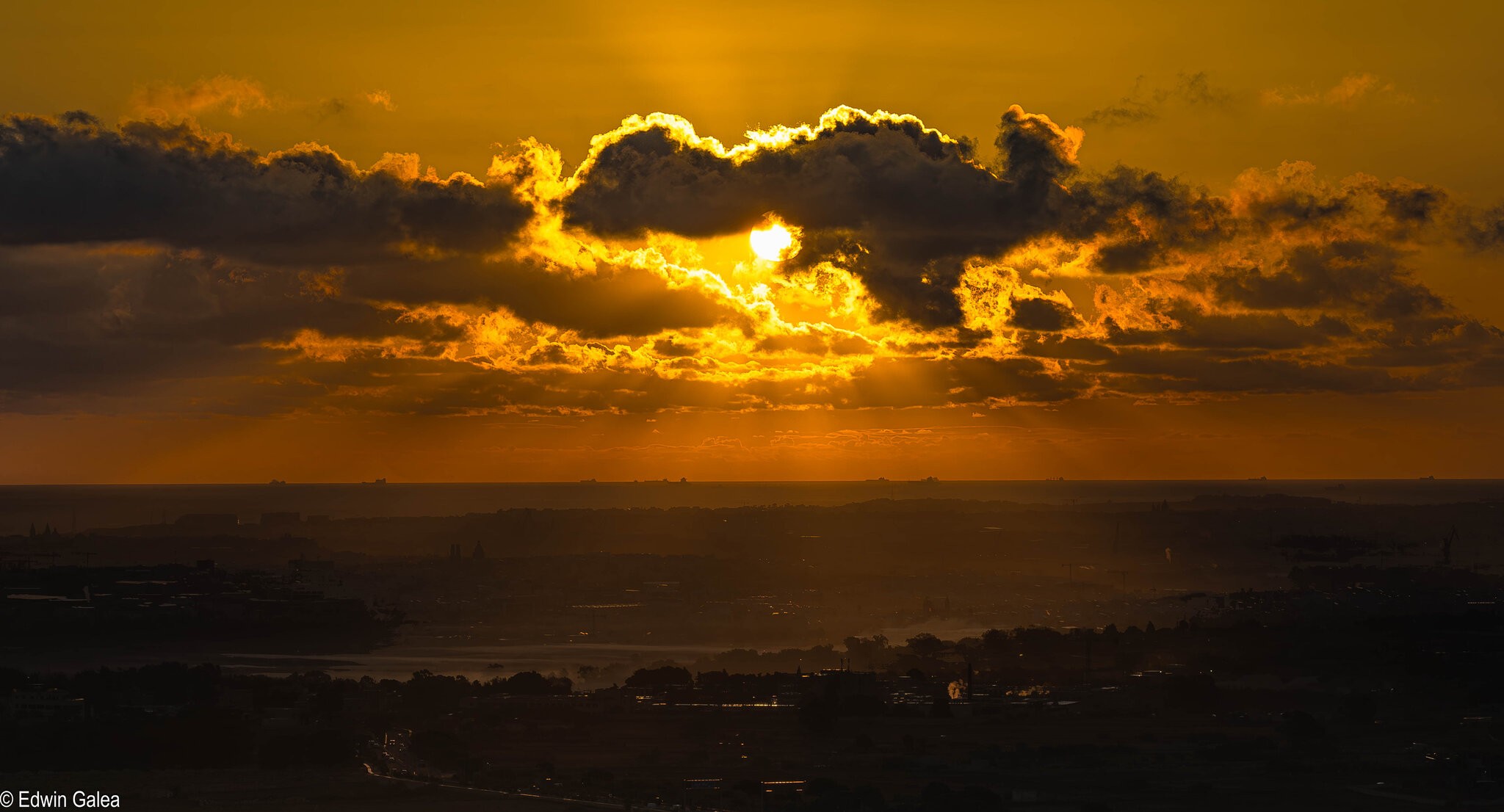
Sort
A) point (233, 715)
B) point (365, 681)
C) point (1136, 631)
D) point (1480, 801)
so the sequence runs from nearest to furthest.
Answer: point (1480, 801), point (233, 715), point (365, 681), point (1136, 631)

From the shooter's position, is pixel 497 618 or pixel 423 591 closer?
pixel 497 618

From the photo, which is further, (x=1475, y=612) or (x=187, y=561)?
(x=187, y=561)

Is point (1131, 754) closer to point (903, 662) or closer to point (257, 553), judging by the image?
point (903, 662)

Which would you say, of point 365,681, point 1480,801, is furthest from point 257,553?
point 1480,801

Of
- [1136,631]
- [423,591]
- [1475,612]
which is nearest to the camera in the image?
[1136,631]

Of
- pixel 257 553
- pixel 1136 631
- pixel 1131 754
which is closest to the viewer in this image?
pixel 1131 754

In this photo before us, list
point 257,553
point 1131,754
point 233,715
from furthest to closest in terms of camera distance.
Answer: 1. point 257,553
2. point 233,715
3. point 1131,754

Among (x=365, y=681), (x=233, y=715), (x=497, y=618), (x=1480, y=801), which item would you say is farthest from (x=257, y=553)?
(x=1480, y=801)

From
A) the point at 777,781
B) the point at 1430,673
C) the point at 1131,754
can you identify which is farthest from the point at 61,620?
the point at 1430,673

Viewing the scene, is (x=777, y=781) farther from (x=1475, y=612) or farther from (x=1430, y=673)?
(x=1475, y=612)
